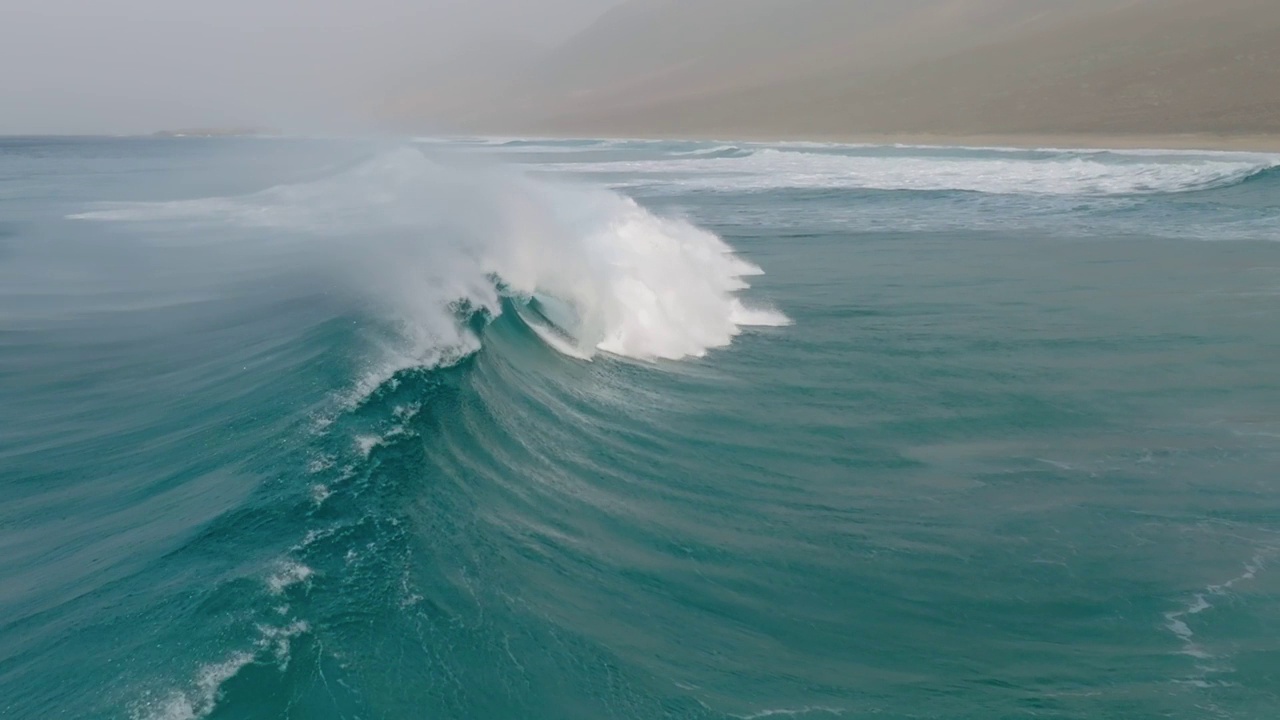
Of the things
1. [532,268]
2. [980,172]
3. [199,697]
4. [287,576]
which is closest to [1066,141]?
[980,172]

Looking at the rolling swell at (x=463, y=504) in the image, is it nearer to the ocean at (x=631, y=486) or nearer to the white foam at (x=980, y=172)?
the ocean at (x=631, y=486)

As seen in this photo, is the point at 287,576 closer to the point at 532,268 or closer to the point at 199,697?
the point at 199,697

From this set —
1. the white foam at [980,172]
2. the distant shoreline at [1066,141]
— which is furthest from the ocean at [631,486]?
the distant shoreline at [1066,141]

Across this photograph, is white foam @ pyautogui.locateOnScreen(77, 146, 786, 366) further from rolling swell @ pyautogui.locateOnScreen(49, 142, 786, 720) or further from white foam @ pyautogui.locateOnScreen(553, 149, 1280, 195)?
white foam @ pyautogui.locateOnScreen(553, 149, 1280, 195)

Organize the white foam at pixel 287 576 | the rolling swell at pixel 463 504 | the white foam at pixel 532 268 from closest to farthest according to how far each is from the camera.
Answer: the rolling swell at pixel 463 504, the white foam at pixel 287 576, the white foam at pixel 532 268

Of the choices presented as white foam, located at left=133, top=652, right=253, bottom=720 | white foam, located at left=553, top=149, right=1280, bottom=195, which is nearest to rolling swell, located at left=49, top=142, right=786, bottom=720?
white foam, located at left=133, top=652, right=253, bottom=720
